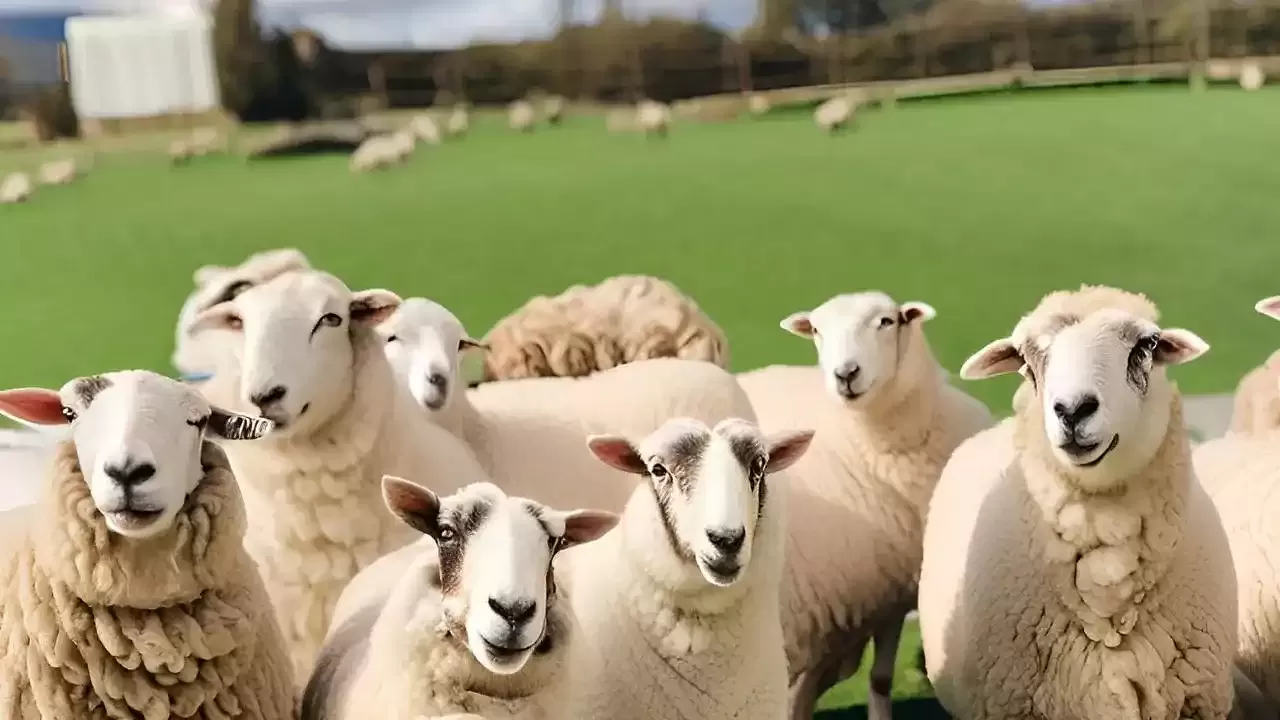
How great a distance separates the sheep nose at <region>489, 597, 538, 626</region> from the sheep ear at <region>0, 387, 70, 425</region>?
63 centimetres

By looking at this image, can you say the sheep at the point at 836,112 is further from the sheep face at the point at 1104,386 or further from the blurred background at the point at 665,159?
the sheep face at the point at 1104,386

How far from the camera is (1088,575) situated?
1.60 m

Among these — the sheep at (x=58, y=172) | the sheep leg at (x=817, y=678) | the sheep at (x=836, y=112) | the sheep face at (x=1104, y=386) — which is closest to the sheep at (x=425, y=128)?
the sheep at (x=58, y=172)

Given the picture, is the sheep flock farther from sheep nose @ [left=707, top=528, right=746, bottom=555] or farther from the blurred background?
the blurred background

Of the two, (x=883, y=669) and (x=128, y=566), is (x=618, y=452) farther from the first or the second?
(x=883, y=669)

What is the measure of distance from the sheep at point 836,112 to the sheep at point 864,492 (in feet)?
4.96

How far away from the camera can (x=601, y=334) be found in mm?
2613

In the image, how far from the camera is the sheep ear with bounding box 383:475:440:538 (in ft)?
3.92

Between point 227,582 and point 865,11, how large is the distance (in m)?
2.94

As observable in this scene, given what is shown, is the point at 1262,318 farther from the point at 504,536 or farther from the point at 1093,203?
the point at 504,536

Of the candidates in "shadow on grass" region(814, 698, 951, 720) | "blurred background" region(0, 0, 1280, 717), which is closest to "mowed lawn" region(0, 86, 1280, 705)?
"blurred background" region(0, 0, 1280, 717)

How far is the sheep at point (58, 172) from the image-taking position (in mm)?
3111

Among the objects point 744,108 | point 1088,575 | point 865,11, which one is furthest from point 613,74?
point 1088,575

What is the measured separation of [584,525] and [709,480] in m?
0.17
